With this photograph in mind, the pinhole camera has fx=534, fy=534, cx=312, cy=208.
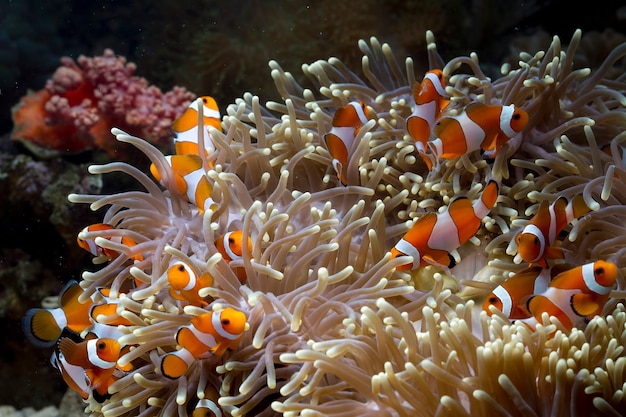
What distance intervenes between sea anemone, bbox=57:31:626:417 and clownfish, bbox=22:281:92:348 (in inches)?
2.2

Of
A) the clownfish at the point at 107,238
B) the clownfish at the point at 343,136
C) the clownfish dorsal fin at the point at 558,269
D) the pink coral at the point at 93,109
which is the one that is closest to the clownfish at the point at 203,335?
the clownfish at the point at 107,238

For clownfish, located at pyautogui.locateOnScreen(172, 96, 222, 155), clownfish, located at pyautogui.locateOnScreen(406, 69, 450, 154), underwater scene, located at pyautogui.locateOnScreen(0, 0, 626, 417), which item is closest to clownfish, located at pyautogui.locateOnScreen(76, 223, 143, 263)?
underwater scene, located at pyautogui.locateOnScreen(0, 0, 626, 417)

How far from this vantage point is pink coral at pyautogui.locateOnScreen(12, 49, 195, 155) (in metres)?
3.13

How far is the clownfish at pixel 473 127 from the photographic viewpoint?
1.65 meters

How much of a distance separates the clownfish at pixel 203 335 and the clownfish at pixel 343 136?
0.68 m

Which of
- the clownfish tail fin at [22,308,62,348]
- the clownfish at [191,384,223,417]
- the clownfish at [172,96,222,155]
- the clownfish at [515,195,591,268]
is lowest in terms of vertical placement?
the clownfish at [191,384,223,417]

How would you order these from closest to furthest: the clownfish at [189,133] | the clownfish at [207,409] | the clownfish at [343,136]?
the clownfish at [207,409], the clownfish at [343,136], the clownfish at [189,133]

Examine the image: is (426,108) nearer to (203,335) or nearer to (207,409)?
(203,335)

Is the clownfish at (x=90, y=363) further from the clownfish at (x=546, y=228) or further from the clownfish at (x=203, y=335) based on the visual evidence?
the clownfish at (x=546, y=228)

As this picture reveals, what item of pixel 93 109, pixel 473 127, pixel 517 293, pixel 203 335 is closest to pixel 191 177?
pixel 203 335

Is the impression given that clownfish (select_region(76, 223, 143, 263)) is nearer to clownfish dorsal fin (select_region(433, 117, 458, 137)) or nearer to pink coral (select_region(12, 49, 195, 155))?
clownfish dorsal fin (select_region(433, 117, 458, 137))

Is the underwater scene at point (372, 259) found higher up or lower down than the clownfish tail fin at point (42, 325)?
higher up

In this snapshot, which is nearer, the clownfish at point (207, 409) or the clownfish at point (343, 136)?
the clownfish at point (207, 409)

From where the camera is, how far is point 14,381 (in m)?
3.10
